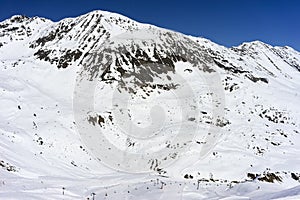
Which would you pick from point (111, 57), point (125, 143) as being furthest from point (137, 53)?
point (125, 143)

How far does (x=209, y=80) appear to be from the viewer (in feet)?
152

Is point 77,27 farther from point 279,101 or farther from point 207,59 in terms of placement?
point 279,101

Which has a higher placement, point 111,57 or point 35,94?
point 111,57

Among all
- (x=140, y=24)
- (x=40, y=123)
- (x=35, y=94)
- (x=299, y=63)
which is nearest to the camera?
(x=40, y=123)

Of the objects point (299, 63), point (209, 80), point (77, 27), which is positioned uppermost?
point (299, 63)

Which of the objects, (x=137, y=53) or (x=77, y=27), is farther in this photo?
(x=77, y=27)

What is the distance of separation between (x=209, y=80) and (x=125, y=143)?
23836 millimetres

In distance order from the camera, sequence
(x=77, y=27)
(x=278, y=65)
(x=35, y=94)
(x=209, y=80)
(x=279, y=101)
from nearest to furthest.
→ (x=35, y=94), (x=279, y=101), (x=209, y=80), (x=77, y=27), (x=278, y=65)

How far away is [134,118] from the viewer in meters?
31.7

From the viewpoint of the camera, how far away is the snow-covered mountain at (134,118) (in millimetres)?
14634

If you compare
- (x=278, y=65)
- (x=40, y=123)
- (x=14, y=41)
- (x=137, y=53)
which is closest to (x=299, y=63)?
(x=278, y=65)

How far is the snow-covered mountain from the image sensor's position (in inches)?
576

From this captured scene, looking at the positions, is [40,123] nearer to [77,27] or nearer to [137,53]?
[137,53]

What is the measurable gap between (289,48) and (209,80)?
234 ft
